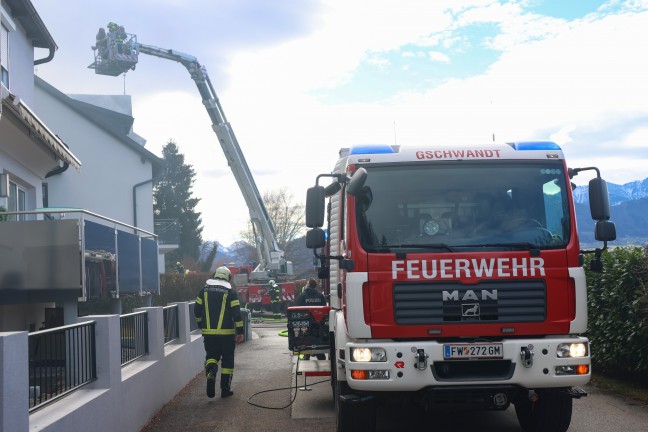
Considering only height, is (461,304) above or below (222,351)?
above

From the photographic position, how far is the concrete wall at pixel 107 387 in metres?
4.87

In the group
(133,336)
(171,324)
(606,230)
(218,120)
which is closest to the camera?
(606,230)

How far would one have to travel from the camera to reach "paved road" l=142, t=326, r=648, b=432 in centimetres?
827

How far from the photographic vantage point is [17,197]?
14180 mm

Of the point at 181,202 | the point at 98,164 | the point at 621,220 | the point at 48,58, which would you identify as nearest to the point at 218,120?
the point at 98,164

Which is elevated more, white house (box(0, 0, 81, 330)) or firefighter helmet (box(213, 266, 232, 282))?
white house (box(0, 0, 81, 330))

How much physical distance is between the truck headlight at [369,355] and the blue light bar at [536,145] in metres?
2.47

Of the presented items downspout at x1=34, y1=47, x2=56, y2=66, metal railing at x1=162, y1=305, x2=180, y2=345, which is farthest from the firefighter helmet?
downspout at x1=34, y1=47, x2=56, y2=66

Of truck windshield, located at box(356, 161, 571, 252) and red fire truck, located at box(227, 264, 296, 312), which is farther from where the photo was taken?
red fire truck, located at box(227, 264, 296, 312)

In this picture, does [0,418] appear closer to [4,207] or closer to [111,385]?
[111,385]

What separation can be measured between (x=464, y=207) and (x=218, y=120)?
2159 centimetres

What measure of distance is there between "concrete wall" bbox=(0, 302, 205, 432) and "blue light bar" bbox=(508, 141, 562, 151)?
443cm

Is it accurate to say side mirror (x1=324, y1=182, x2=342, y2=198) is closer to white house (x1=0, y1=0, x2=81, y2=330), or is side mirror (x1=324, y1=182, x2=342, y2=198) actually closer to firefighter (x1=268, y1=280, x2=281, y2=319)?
white house (x1=0, y1=0, x2=81, y2=330)

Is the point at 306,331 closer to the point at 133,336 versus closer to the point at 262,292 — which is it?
the point at 133,336
